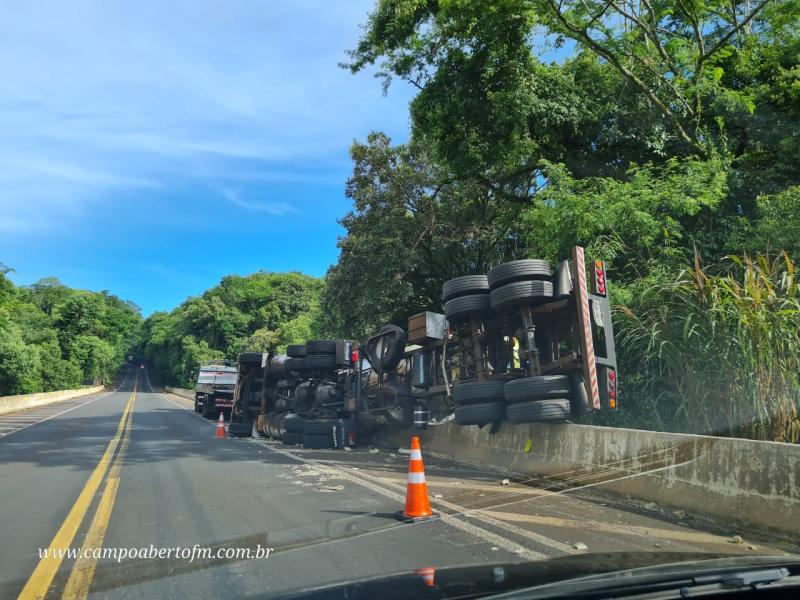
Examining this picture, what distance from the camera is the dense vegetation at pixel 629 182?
7.46 meters

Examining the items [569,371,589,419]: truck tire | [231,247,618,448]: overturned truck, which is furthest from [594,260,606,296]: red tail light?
[569,371,589,419]: truck tire

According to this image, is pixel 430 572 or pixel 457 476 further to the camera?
pixel 457 476

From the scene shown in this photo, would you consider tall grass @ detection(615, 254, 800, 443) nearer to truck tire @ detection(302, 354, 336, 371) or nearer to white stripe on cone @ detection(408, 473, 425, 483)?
white stripe on cone @ detection(408, 473, 425, 483)

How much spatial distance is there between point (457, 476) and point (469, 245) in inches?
428

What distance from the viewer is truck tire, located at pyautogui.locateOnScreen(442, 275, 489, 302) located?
9.43 metres

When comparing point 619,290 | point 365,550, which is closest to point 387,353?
point 619,290

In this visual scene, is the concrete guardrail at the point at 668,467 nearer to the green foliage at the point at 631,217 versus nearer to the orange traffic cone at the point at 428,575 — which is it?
the orange traffic cone at the point at 428,575

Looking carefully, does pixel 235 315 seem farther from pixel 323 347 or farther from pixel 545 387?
pixel 545 387

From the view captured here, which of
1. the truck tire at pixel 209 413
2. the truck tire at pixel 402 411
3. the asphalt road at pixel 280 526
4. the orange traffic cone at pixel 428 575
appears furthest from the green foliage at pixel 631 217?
the truck tire at pixel 209 413

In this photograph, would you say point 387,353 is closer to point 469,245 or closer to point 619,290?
point 619,290

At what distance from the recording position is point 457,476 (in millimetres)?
Result: 8547

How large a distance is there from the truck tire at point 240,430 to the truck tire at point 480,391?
33.0 feet

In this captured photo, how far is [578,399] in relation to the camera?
800 cm

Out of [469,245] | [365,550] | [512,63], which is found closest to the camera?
[365,550]
